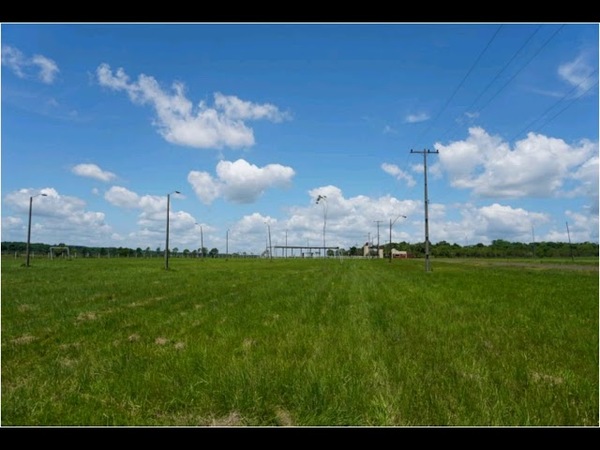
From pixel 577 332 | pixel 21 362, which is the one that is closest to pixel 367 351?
pixel 577 332

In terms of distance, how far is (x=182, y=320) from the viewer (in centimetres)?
1388

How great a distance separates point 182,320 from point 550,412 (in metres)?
10.5

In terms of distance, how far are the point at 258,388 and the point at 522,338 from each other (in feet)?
23.0

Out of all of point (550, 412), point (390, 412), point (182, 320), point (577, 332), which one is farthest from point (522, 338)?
point (182, 320)

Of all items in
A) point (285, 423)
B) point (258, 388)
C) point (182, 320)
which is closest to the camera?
point (285, 423)

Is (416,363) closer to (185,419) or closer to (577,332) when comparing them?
(185,419)
